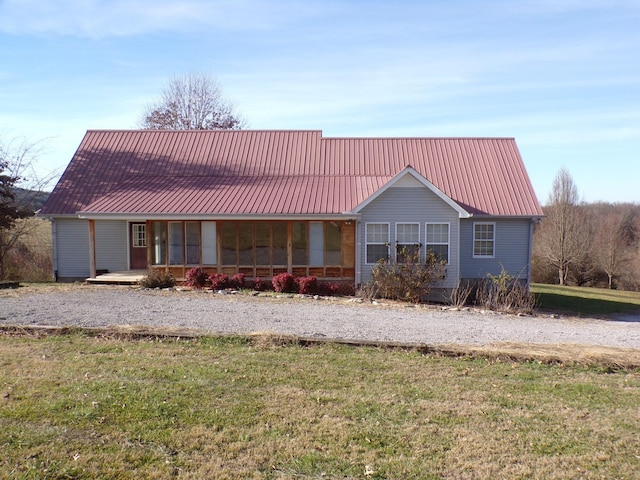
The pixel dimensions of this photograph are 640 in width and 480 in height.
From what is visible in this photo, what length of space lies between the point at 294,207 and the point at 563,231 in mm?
29218

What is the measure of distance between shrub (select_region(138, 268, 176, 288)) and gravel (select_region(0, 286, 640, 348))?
843mm

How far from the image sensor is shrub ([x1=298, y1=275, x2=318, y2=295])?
18.0m

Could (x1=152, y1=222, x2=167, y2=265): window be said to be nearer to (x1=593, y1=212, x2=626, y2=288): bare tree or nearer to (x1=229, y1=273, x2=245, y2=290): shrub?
(x1=229, y1=273, x2=245, y2=290): shrub

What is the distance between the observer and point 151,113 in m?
41.4

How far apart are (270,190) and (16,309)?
34.0 ft

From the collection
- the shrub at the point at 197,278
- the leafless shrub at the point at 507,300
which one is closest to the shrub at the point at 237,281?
the shrub at the point at 197,278

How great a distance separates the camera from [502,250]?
801 inches

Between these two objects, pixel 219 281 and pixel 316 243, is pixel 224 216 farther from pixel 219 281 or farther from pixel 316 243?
pixel 316 243

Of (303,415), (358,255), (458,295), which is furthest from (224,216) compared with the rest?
(303,415)

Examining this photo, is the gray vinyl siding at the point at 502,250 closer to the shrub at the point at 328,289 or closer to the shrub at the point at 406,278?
the shrub at the point at 406,278

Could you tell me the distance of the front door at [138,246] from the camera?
840 inches

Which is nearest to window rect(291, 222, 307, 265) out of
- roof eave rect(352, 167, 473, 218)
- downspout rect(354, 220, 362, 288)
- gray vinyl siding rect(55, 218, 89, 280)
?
downspout rect(354, 220, 362, 288)

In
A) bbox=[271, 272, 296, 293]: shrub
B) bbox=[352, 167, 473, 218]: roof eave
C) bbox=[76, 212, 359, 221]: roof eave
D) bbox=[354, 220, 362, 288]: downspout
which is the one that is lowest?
bbox=[271, 272, 296, 293]: shrub

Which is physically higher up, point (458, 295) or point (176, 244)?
point (176, 244)
